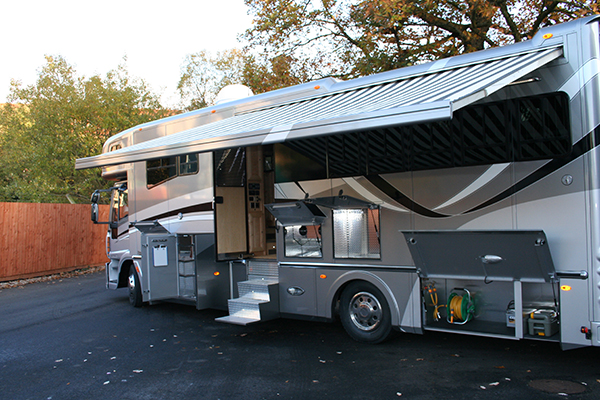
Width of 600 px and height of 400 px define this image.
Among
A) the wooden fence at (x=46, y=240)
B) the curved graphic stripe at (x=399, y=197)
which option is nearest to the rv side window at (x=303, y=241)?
the curved graphic stripe at (x=399, y=197)

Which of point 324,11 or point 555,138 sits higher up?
point 324,11

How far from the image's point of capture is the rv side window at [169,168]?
7.94m

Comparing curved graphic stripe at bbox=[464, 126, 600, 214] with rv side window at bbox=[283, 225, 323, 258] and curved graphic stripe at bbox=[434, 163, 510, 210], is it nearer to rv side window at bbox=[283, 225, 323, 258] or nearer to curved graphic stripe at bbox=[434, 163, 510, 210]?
curved graphic stripe at bbox=[434, 163, 510, 210]

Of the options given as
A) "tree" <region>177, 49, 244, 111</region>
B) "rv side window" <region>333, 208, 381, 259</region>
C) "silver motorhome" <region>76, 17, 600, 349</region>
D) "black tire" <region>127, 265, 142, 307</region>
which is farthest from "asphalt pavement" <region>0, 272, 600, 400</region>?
"tree" <region>177, 49, 244, 111</region>

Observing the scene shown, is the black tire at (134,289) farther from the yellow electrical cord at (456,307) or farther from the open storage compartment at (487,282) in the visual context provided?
the yellow electrical cord at (456,307)

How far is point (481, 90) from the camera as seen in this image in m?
4.01

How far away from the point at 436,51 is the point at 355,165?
292 inches

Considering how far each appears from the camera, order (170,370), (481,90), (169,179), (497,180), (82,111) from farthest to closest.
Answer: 1. (82,111)
2. (169,179)
3. (170,370)
4. (497,180)
5. (481,90)

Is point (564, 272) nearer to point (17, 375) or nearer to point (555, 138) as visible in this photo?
point (555, 138)

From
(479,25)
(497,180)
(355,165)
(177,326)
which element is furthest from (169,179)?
(479,25)

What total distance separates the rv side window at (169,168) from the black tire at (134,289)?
1.88 meters

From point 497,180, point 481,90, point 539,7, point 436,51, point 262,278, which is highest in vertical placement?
point 539,7

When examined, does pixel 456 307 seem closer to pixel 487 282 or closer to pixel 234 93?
pixel 487 282

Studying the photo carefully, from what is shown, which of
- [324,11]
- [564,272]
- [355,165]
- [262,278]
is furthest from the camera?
[324,11]
